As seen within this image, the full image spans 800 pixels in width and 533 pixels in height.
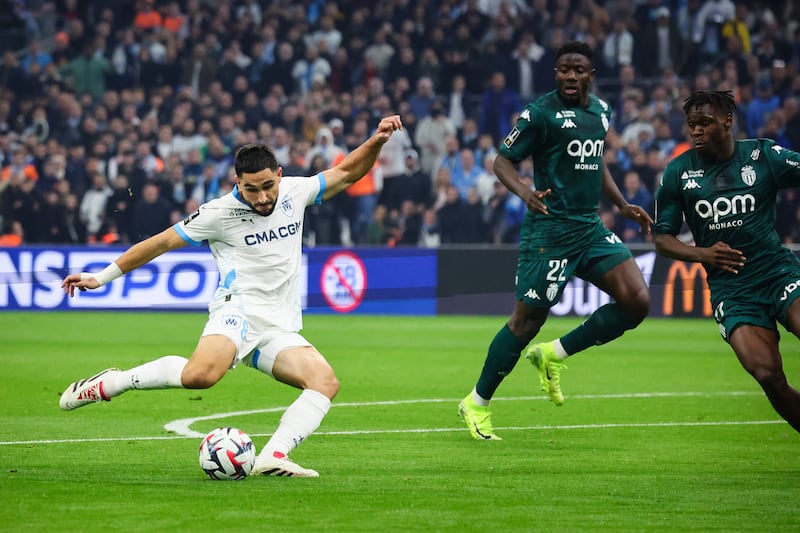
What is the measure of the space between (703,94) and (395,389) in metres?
5.62

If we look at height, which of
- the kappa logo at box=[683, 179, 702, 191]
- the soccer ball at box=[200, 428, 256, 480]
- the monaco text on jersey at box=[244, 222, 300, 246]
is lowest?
the soccer ball at box=[200, 428, 256, 480]

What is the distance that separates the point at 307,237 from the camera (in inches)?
929

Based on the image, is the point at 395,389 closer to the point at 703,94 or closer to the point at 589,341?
the point at 589,341

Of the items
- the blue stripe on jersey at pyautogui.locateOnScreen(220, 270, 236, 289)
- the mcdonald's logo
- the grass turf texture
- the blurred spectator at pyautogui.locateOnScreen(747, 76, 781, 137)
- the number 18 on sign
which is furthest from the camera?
the blurred spectator at pyautogui.locateOnScreen(747, 76, 781, 137)

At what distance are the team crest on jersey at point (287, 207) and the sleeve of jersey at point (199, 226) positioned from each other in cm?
40

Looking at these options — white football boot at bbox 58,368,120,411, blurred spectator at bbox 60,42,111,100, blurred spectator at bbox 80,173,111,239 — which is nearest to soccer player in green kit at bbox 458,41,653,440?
white football boot at bbox 58,368,120,411

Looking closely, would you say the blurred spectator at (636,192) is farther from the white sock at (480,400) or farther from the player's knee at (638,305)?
the white sock at (480,400)

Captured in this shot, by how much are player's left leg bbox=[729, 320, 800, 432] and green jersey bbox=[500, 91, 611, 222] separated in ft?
7.31

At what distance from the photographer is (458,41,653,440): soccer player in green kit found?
9.58m

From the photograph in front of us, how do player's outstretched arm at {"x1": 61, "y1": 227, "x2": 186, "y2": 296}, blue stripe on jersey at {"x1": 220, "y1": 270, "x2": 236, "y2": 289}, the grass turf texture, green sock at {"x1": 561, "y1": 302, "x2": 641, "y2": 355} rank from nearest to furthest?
the grass turf texture
player's outstretched arm at {"x1": 61, "y1": 227, "x2": 186, "y2": 296}
blue stripe on jersey at {"x1": 220, "y1": 270, "x2": 236, "y2": 289}
green sock at {"x1": 561, "y1": 302, "x2": 641, "y2": 355}

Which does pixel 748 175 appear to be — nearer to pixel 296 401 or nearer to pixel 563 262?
pixel 563 262

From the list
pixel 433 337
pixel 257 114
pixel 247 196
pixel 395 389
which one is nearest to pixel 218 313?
pixel 247 196

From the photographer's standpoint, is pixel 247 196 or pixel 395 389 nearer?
pixel 247 196

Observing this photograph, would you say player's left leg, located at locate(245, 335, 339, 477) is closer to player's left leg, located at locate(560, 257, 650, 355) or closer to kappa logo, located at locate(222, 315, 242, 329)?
kappa logo, located at locate(222, 315, 242, 329)
